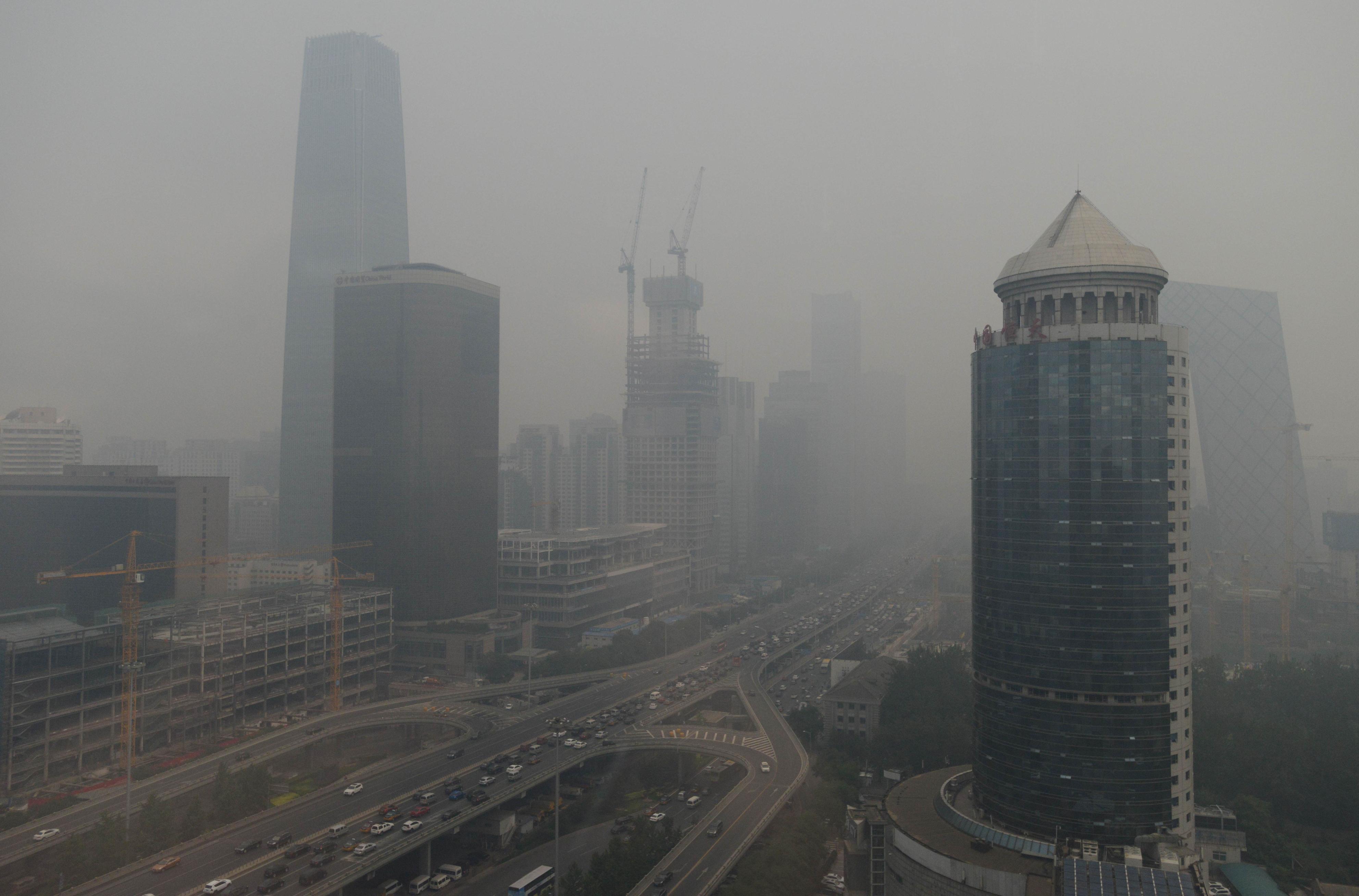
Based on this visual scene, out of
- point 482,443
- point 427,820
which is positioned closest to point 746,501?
point 482,443

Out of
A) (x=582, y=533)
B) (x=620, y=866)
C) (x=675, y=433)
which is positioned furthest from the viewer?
(x=675, y=433)

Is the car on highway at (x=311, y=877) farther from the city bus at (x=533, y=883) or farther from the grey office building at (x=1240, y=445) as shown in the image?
the grey office building at (x=1240, y=445)

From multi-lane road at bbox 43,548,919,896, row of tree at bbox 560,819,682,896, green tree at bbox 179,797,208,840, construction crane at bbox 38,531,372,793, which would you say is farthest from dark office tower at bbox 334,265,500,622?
row of tree at bbox 560,819,682,896

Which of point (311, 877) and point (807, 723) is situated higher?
point (311, 877)

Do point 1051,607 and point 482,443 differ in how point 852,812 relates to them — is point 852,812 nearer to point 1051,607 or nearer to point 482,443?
point 1051,607

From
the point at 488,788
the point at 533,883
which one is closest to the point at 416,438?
the point at 488,788

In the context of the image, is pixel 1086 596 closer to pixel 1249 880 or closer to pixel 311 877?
pixel 1249 880

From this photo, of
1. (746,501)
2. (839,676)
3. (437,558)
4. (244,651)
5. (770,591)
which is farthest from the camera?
(746,501)
